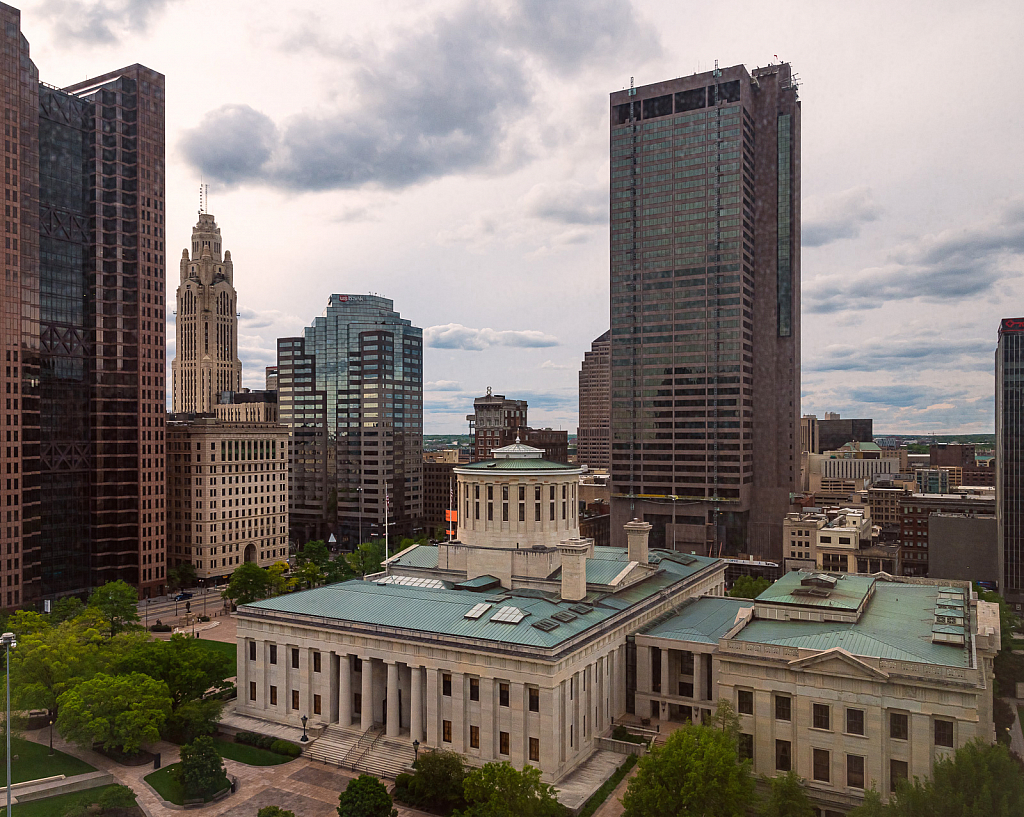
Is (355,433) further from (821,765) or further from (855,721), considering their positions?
(855,721)

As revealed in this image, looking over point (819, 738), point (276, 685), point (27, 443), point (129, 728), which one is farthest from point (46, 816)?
point (27, 443)

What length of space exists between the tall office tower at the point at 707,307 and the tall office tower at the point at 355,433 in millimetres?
55823

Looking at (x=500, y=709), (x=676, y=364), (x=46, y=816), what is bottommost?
(x=46, y=816)

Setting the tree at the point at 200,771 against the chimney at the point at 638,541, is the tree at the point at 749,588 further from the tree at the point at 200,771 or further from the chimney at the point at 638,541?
the tree at the point at 200,771

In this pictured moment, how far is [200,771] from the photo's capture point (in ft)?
172

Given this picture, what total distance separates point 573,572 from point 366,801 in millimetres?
29176

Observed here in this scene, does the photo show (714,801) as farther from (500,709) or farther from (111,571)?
(111,571)

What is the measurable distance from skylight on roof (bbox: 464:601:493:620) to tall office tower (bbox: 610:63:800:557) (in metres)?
96.2

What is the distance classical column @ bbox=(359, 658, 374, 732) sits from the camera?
6353cm

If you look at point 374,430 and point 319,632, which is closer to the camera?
point 319,632

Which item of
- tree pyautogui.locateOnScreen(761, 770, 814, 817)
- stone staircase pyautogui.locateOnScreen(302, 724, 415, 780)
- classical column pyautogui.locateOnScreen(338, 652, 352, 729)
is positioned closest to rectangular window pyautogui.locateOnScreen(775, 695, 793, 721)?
tree pyautogui.locateOnScreen(761, 770, 814, 817)

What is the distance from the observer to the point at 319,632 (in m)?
65.6

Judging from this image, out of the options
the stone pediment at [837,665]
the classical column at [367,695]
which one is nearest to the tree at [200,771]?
the classical column at [367,695]

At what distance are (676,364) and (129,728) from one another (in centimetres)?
12751
